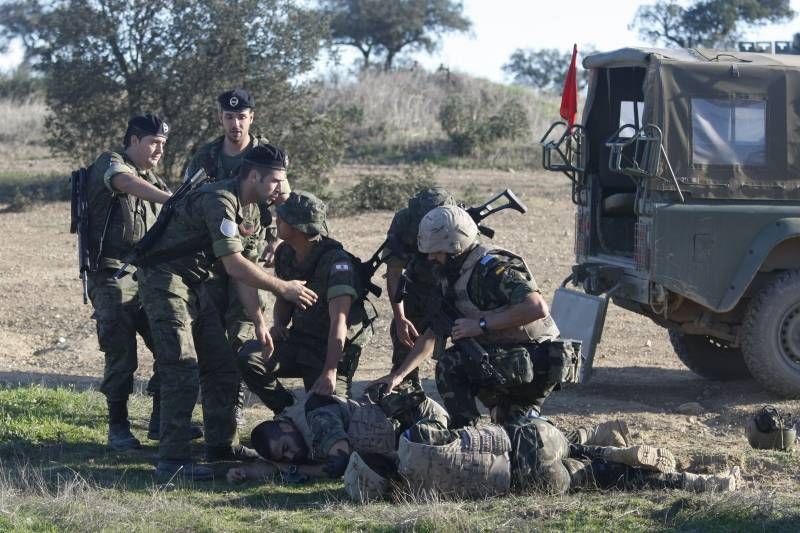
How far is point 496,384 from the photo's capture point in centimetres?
597

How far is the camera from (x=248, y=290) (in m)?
6.34

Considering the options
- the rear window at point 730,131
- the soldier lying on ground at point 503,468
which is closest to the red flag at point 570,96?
the rear window at point 730,131

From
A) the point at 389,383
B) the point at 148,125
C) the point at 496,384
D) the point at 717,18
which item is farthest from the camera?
the point at 717,18

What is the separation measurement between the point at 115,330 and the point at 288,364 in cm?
96

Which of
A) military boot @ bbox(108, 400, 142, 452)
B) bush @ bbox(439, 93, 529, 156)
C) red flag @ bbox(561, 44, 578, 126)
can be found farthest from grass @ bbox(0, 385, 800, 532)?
bush @ bbox(439, 93, 529, 156)

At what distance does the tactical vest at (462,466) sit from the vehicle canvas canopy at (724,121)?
2956 mm

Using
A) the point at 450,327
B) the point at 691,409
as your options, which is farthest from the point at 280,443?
the point at 691,409

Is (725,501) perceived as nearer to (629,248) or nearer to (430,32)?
(629,248)

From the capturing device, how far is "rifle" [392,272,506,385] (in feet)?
19.3

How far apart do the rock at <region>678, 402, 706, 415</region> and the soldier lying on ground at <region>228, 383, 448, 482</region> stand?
7.89 feet

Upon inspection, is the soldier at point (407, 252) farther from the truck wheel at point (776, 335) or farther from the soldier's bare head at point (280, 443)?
the truck wheel at point (776, 335)

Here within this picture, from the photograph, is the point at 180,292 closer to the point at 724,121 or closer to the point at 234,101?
the point at 234,101

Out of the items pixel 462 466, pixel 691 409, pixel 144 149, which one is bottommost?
pixel 691 409

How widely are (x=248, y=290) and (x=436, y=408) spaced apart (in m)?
1.15
